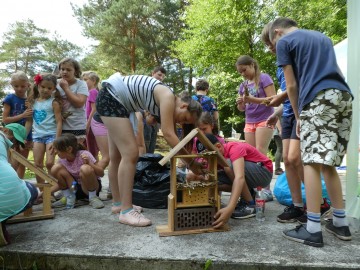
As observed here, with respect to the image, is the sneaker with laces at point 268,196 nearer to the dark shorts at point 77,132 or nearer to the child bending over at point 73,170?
the child bending over at point 73,170

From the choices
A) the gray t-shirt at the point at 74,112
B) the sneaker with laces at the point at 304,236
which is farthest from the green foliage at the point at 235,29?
the sneaker with laces at the point at 304,236

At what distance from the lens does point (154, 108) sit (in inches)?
94.8

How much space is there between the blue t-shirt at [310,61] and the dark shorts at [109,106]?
1.34m

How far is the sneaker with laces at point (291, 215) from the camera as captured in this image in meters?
2.50

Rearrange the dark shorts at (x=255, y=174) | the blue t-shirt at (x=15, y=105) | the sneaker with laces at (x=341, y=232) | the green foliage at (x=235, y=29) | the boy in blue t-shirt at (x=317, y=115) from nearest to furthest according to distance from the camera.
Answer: the boy in blue t-shirt at (x=317, y=115)
the sneaker with laces at (x=341, y=232)
the dark shorts at (x=255, y=174)
the blue t-shirt at (x=15, y=105)
the green foliage at (x=235, y=29)

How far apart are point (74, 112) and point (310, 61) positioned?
263 centimetres

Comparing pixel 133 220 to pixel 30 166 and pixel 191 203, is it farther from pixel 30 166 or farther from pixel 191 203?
pixel 30 166

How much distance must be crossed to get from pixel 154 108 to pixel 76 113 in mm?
1491

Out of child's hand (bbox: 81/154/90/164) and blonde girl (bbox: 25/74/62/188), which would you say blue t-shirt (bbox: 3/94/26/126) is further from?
child's hand (bbox: 81/154/90/164)

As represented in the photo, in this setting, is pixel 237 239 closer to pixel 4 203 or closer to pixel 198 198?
pixel 198 198

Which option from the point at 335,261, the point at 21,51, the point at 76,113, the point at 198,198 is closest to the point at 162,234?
the point at 198,198

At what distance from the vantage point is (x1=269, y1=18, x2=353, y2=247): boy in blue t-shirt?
6.39ft

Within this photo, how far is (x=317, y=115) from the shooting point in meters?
1.97

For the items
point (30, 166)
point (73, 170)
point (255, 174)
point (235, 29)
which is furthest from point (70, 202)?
point (235, 29)
